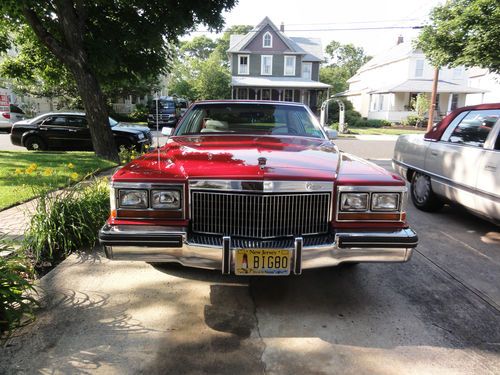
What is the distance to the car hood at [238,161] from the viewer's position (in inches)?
118

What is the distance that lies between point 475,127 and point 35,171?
778 cm

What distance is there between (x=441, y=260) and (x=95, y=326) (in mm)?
3557

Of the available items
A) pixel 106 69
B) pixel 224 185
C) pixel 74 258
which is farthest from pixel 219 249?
pixel 106 69

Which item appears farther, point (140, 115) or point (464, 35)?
point (140, 115)

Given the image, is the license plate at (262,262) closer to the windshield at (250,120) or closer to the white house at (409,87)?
the windshield at (250,120)

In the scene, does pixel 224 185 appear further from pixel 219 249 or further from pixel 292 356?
pixel 292 356

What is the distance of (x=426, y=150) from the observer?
636 centimetres

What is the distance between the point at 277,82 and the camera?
109 feet

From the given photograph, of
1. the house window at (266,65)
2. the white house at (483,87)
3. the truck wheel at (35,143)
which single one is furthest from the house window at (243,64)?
the truck wheel at (35,143)

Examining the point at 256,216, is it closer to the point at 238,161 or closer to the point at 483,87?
the point at 238,161

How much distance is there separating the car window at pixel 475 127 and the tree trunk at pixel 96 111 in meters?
8.21

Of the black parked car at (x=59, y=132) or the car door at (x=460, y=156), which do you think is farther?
the black parked car at (x=59, y=132)

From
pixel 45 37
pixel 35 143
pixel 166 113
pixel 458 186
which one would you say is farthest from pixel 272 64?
pixel 458 186

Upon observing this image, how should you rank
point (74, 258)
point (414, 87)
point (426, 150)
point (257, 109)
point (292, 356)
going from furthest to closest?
1. point (414, 87)
2. point (426, 150)
3. point (257, 109)
4. point (74, 258)
5. point (292, 356)
